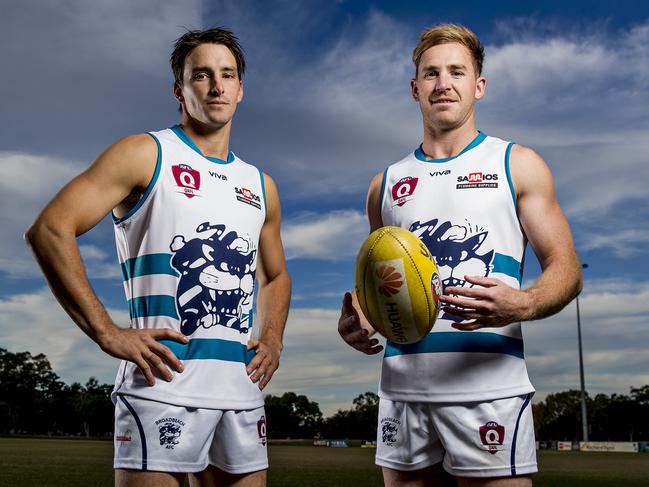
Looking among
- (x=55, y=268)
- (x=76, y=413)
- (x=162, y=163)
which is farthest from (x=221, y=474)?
(x=76, y=413)

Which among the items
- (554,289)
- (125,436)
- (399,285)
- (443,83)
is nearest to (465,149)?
(443,83)

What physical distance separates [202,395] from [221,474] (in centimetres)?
51

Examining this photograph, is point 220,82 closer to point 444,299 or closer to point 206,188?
point 206,188

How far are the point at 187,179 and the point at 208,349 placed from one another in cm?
97

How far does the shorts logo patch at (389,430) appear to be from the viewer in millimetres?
3913

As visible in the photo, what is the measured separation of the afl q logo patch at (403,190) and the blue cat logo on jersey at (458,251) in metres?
0.30

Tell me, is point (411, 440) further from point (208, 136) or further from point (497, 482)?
point (208, 136)

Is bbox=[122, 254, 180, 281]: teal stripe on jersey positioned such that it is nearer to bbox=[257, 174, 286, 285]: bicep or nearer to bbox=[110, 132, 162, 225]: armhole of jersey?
bbox=[110, 132, 162, 225]: armhole of jersey

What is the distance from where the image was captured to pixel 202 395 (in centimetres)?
371

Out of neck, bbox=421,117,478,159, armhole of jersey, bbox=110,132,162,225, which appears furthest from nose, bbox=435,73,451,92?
armhole of jersey, bbox=110,132,162,225

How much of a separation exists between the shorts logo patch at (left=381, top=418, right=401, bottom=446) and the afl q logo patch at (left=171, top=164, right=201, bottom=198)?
66.3 inches

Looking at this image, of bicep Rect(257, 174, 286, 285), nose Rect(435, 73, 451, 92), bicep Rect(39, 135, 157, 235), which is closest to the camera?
bicep Rect(39, 135, 157, 235)

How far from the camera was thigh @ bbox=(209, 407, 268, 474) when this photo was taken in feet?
12.5

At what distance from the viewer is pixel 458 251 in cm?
391
